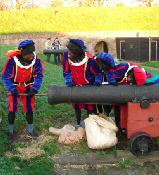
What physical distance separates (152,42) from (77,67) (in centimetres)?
2661

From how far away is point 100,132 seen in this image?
592 centimetres

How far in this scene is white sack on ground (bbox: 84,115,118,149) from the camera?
5.88 metres

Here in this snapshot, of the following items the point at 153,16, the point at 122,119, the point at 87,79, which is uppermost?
the point at 153,16

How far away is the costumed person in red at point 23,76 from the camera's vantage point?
6.17m

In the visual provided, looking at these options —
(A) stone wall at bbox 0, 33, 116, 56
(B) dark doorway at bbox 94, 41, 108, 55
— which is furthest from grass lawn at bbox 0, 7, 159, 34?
(B) dark doorway at bbox 94, 41, 108, 55

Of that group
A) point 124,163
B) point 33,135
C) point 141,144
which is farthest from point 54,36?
point 124,163

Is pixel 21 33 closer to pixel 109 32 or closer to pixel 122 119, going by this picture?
pixel 109 32

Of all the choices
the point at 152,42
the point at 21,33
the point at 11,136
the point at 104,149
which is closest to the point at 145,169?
the point at 104,149

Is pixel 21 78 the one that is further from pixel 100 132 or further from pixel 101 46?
Answer: pixel 101 46

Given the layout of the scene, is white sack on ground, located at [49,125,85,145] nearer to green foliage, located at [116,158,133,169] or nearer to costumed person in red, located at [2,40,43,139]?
costumed person in red, located at [2,40,43,139]

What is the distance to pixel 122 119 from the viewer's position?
613 centimetres

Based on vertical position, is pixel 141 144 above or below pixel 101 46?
below

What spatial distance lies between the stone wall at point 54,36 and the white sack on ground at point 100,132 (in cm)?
2763

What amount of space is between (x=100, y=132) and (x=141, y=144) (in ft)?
1.89
